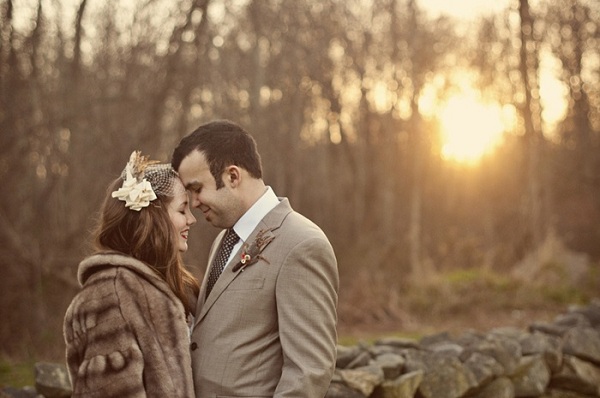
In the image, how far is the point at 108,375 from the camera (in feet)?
9.39

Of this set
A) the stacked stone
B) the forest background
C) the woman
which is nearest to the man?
the woman

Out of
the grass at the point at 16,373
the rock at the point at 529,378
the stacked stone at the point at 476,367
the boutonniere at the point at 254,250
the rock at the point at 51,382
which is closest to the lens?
the boutonniere at the point at 254,250

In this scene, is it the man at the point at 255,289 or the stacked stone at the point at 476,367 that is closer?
the man at the point at 255,289

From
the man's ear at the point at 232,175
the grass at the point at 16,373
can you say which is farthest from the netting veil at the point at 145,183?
the grass at the point at 16,373

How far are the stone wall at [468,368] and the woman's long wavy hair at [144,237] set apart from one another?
2.10 meters

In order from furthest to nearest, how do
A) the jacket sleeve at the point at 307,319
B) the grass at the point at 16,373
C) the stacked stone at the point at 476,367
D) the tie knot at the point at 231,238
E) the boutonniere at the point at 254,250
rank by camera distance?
the grass at the point at 16,373, the stacked stone at the point at 476,367, the tie knot at the point at 231,238, the boutonniere at the point at 254,250, the jacket sleeve at the point at 307,319

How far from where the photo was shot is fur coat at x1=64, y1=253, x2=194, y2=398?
2.88 metres

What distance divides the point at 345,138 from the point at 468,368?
47.8 ft

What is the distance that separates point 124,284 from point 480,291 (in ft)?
34.1

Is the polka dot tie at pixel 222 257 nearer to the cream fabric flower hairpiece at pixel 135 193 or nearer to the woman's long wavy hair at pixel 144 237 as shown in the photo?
the woman's long wavy hair at pixel 144 237

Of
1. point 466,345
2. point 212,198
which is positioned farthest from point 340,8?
point 212,198

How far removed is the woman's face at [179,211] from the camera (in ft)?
10.9

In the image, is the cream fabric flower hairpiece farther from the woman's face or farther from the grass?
the grass

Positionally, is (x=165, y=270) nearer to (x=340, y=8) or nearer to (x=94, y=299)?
(x=94, y=299)
